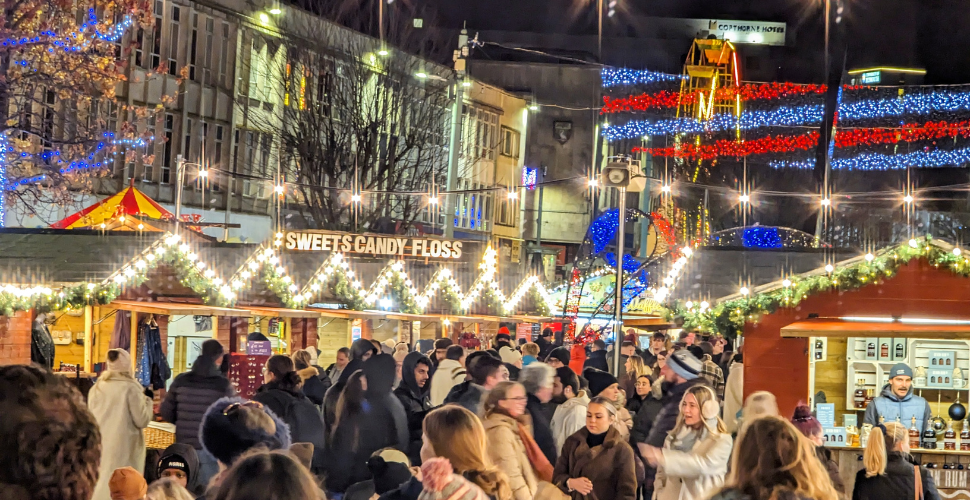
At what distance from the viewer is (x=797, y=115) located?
147 ft

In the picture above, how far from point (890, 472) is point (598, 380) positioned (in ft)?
10.6

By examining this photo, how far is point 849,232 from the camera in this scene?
115ft

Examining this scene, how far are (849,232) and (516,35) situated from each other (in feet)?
95.1

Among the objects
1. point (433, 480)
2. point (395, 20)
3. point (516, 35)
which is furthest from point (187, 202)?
point (433, 480)

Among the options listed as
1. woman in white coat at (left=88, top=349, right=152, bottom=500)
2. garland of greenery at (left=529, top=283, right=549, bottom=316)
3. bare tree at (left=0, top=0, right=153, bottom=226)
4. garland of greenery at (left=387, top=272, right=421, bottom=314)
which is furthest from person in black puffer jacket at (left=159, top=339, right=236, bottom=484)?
garland of greenery at (left=529, top=283, right=549, bottom=316)

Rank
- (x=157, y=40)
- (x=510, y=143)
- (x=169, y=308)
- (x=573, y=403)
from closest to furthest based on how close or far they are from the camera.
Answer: (x=573, y=403)
(x=169, y=308)
(x=157, y=40)
(x=510, y=143)

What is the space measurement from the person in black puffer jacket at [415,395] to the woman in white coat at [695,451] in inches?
74.5

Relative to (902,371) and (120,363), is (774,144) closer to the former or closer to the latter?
(902,371)

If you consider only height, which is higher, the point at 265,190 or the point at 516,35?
the point at 516,35

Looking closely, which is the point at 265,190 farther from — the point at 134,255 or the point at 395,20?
the point at 134,255

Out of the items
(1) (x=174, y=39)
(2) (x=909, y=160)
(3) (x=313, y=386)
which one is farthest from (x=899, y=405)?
(1) (x=174, y=39)

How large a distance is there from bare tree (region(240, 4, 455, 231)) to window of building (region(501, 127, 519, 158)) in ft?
44.0

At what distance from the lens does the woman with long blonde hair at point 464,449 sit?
5.30 metres

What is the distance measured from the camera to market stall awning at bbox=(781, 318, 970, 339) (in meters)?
12.7
